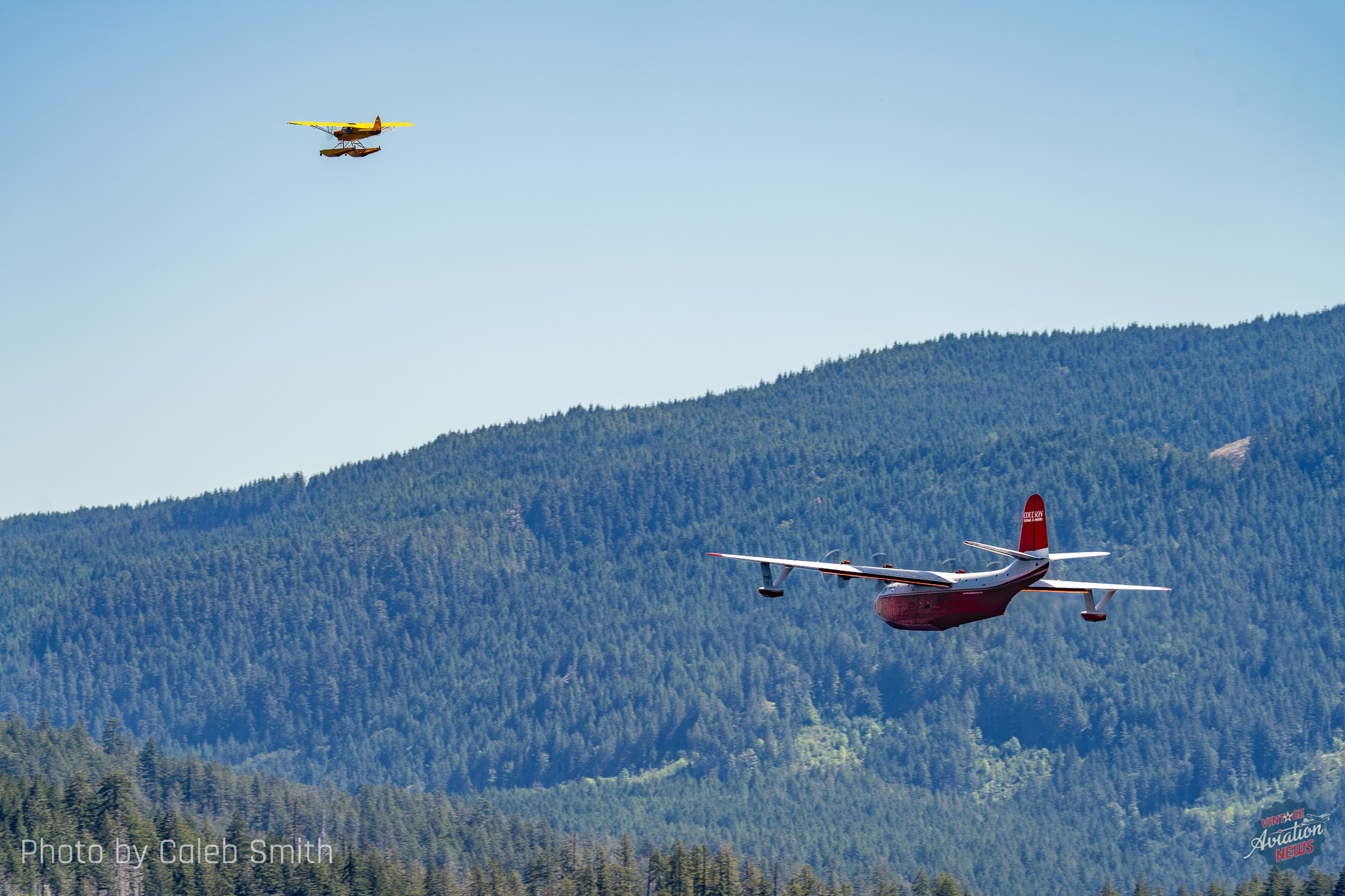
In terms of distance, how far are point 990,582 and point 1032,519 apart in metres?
4.93

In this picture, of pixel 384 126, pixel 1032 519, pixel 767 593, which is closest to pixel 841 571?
pixel 767 593

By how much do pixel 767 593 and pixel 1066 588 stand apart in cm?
2152

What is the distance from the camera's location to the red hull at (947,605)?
127 metres

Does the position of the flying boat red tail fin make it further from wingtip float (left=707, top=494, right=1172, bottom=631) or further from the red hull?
the red hull

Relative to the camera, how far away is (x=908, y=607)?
131 metres

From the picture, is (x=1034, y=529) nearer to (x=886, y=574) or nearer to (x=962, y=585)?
(x=962, y=585)

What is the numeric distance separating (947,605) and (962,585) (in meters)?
1.86

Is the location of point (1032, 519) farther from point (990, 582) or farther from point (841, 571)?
point (841, 571)

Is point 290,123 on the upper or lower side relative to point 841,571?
upper

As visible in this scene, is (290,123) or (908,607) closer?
(290,123)

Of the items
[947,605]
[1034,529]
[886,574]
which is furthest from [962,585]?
[1034,529]

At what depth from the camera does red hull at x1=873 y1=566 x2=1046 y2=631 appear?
416ft

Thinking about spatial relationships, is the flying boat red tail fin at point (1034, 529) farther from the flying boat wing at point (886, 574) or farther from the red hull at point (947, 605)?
the flying boat wing at point (886, 574)

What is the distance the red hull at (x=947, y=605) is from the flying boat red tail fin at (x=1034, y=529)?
154cm
